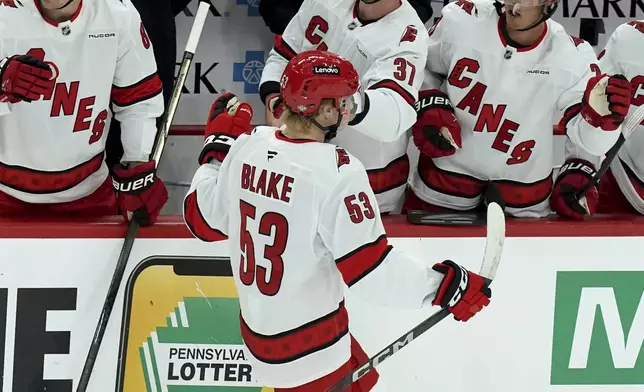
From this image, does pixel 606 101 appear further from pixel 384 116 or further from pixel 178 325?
pixel 178 325

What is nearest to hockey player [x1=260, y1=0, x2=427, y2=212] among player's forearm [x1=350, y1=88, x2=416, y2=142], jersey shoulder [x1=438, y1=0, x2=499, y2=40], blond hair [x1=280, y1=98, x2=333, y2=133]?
player's forearm [x1=350, y1=88, x2=416, y2=142]

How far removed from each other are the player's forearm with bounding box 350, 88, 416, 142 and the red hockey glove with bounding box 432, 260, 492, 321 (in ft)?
1.60

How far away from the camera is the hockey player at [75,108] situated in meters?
2.10

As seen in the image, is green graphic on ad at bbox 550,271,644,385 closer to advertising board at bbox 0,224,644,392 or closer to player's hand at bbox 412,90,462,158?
advertising board at bbox 0,224,644,392

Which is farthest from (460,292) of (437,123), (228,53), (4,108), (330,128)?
(228,53)

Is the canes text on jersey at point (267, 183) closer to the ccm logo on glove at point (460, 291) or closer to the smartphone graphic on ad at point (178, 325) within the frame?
the ccm logo on glove at point (460, 291)

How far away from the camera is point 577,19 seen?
3.44 metres

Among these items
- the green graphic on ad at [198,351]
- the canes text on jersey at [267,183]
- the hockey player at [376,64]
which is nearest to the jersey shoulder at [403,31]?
the hockey player at [376,64]

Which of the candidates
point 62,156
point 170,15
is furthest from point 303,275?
point 170,15

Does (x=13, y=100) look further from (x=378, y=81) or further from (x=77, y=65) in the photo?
(x=378, y=81)

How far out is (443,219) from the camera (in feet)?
7.47

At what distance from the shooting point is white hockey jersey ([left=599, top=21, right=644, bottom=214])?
245cm

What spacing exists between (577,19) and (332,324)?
217 centimetres

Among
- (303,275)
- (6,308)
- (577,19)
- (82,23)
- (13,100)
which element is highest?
(577,19)
